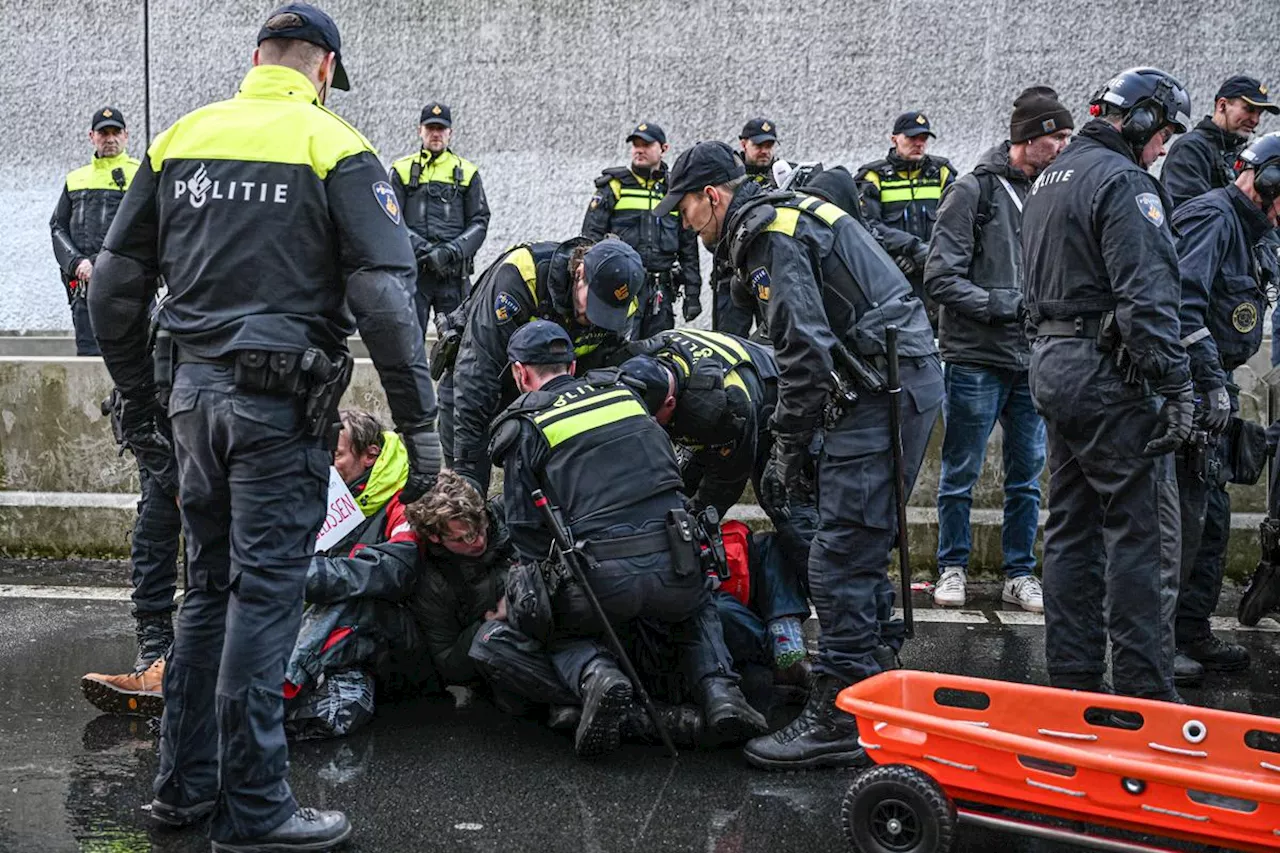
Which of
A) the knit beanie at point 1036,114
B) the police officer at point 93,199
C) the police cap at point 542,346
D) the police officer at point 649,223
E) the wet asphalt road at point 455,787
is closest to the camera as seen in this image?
the wet asphalt road at point 455,787

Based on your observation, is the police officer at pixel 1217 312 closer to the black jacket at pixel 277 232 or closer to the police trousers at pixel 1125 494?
the police trousers at pixel 1125 494

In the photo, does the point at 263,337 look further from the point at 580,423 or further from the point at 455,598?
the point at 455,598

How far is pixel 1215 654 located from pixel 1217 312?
1327 mm

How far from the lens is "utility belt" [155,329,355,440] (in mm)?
3689

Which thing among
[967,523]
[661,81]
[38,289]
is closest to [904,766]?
[967,523]

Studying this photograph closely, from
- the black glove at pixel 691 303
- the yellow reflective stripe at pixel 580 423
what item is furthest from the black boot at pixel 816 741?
the black glove at pixel 691 303

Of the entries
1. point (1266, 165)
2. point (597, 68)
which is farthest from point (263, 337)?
point (597, 68)

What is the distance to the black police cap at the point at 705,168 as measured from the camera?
4684 millimetres

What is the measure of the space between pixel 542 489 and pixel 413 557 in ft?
2.07

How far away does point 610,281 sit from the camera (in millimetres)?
5289

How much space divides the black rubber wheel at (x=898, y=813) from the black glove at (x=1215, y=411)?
2043 mm

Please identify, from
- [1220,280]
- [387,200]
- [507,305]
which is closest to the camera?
[387,200]

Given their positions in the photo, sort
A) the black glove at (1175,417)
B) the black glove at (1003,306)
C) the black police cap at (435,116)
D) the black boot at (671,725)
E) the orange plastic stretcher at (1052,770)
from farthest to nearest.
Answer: the black police cap at (435,116)
the black glove at (1003,306)
the black boot at (671,725)
the black glove at (1175,417)
the orange plastic stretcher at (1052,770)

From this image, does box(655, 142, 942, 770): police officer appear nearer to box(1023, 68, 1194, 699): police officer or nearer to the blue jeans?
box(1023, 68, 1194, 699): police officer
